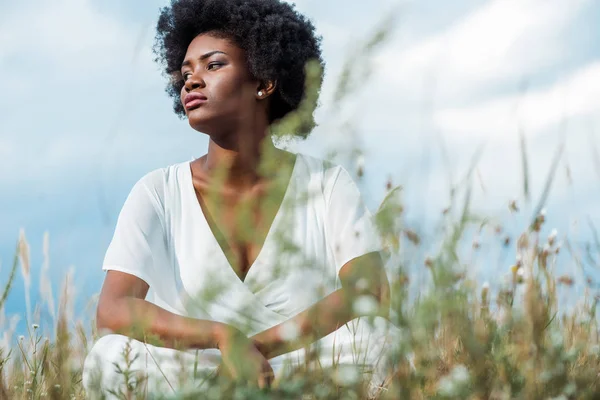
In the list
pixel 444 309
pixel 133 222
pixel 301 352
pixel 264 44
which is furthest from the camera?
pixel 264 44

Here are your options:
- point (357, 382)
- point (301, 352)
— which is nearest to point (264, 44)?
point (301, 352)

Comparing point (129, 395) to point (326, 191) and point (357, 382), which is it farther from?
point (326, 191)

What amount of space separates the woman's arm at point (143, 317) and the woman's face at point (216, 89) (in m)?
0.81

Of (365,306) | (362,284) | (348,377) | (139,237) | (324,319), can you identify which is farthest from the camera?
(139,237)

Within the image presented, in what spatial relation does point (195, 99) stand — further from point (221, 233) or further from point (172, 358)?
point (172, 358)

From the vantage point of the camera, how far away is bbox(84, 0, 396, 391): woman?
9.70 feet

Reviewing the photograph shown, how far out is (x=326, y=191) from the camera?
3668 millimetres

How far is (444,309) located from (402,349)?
162 mm

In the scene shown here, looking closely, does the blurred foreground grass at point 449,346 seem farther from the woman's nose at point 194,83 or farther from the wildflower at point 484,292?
the woman's nose at point 194,83

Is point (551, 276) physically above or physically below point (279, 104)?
below

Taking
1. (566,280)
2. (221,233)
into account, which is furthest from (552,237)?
(221,233)

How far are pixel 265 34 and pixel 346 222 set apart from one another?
1252 mm

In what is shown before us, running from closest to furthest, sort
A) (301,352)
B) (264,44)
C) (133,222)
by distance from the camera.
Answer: (301,352), (133,222), (264,44)

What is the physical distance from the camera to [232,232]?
3.77 metres
